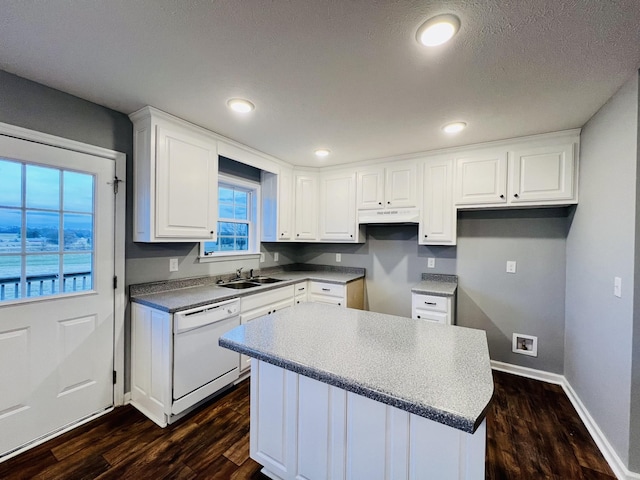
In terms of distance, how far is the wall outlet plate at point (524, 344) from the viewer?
2.79m

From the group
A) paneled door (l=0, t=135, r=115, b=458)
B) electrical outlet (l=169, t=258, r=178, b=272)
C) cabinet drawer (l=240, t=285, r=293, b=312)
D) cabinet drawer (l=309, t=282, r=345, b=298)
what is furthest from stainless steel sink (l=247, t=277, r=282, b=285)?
paneled door (l=0, t=135, r=115, b=458)

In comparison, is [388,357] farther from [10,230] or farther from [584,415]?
[10,230]

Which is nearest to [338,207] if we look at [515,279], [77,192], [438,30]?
[515,279]

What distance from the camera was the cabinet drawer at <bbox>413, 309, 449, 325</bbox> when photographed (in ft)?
8.71

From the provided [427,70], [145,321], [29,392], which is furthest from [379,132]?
[29,392]

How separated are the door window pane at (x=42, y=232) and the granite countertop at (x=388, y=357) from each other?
149cm

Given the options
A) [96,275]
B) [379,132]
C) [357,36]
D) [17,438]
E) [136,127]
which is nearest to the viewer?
[357,36]

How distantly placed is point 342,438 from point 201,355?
1.44 meters

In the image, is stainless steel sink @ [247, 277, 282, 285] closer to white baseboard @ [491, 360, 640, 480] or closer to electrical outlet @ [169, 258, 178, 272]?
electrical outlet @ [169, 258, 178, 272]

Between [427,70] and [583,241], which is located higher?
[427,70]

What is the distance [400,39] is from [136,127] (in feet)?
6.80

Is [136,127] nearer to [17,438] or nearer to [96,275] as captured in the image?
[96,275]

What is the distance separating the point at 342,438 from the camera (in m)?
1.21

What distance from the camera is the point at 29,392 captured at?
1782 mm
